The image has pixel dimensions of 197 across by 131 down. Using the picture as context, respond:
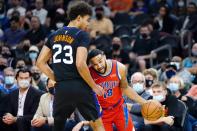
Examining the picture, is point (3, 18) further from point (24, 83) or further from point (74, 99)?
point (74, 99)

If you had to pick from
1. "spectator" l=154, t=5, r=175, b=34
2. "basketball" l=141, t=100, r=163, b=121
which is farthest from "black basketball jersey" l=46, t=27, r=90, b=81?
"spectator" l=154, t=5, r=175, b=34

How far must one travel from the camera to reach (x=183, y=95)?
1262 cm

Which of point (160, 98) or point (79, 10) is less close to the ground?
point (79, 10)

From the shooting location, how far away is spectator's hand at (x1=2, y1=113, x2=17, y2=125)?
11.5m

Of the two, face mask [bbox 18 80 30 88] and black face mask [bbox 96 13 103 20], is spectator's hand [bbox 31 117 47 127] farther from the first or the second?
black face mask [bbox 96 13 103 20]

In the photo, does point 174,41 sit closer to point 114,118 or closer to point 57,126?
point 114,118

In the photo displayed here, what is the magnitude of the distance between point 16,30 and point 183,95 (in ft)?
20.2

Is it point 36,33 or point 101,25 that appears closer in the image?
point 36,33

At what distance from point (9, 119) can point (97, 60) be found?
2452 mm

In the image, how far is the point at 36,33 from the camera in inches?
683

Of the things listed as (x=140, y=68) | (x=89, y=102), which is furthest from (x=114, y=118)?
(x=140, y=68)

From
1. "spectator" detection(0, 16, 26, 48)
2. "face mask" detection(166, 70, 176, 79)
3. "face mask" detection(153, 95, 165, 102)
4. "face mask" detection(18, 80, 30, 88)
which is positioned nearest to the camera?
"face mask" detection(153, 95, 165, 102)

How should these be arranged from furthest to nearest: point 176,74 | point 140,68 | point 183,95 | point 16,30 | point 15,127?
point 16,30 < point 140,68 < point 176,74 < point 183,95 < point 15,127

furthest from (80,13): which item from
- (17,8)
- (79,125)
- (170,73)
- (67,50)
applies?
(17,8)
